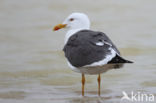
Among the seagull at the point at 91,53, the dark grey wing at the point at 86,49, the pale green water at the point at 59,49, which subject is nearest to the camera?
the seagull at the point at 91,53

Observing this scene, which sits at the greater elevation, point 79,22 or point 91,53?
point 79,22

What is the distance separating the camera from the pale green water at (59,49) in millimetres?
6914

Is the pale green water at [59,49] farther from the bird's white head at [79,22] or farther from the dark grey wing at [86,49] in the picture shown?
the bird's white head at [79,22]

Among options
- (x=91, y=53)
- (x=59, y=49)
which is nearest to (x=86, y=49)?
(x=91, y=53)

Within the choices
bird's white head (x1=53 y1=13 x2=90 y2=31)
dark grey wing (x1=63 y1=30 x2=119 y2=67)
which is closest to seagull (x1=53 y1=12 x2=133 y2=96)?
dark grey wing (x1=63 y1=30 x2=119 y2=67)

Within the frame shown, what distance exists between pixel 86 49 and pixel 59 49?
4.29 meters

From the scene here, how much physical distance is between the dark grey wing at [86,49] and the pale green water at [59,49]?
0.62m

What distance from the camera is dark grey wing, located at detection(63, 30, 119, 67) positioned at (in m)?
5.88

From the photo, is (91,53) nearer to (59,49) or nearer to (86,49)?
(86,49)

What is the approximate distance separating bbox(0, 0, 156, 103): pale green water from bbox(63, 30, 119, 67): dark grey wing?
0.62 meters

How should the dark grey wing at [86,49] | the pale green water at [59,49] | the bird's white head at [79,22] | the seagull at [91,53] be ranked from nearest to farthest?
the seagull at [91,53] < the dark grey wing at [86,49] < the pale green water at [59,49] < the bird's white head at [79,22]

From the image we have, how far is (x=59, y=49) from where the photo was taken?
406 inches

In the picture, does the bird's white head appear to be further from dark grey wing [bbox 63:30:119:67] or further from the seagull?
dark grey wing [bbox 63:30:119:67]

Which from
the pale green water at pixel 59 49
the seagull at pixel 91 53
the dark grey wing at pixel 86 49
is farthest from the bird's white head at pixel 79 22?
the pale green water at pixel 59 49
